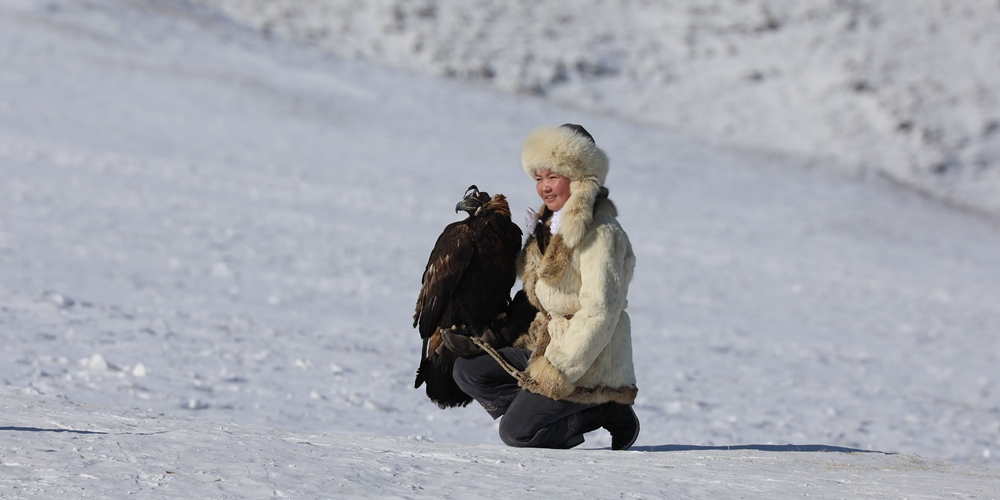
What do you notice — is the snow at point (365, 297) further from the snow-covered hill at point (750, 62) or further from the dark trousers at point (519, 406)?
the snow-covered hill at point (750, 62)

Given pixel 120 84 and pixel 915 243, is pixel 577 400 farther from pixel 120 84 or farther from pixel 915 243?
pixel 120 84

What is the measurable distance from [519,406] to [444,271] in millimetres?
660

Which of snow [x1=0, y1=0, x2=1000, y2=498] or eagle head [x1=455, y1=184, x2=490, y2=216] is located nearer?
snow [x1=0, y1=0, x2=1000, y2=498]

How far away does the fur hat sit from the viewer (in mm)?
3760

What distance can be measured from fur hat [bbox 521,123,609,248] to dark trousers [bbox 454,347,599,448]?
0.67 m

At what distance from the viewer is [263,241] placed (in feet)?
35.2

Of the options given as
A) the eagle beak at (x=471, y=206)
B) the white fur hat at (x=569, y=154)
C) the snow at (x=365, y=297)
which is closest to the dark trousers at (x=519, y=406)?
the snow at (x=365, y=297)

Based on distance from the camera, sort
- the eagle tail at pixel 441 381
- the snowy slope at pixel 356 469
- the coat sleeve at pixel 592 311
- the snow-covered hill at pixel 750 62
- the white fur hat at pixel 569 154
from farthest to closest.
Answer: the snow-covered hill at pixel 750 62 < the eagle tail at pixel 441 381 < the white fur hat at pixel 569 154 < the coat sleeve at pixel 592 311 < the snowy slope at pixel 356 469

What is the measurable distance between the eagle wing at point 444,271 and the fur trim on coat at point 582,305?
0.94 ft

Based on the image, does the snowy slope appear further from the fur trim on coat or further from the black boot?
the fur trim on coat

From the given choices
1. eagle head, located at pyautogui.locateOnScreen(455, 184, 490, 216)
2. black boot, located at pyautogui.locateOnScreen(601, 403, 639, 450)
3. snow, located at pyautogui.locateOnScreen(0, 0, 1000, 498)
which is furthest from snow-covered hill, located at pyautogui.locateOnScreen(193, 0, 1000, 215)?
eagle head, located at pyautogui.locateOnScreen(455, 184, 490, 216)

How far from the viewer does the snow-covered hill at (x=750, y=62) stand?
25.0 metres

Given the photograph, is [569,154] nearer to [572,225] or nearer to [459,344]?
[572,225]

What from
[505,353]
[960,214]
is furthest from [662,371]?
[960,214]
